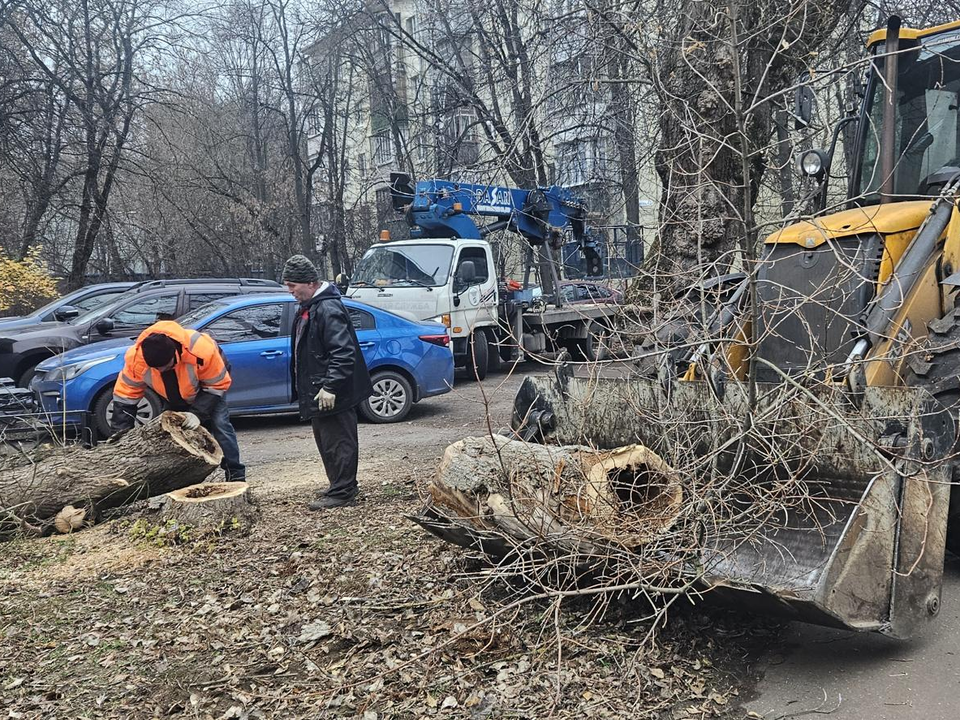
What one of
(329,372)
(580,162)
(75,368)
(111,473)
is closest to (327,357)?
(329,372)

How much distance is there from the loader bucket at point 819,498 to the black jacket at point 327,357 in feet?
7.84

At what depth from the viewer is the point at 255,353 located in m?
9.52

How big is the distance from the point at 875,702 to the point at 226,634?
2929 millimetres

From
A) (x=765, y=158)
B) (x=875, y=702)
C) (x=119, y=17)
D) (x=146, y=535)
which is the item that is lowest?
(x=875, y=702)

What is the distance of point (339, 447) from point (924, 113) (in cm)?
444

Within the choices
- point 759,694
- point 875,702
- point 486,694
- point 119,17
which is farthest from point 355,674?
point 119,17

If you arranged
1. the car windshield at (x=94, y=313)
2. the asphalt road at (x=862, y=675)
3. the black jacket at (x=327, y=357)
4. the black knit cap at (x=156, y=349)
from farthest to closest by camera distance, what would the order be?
1. the car windshield at (x=94, y=313)
2. the black knit cap at (x=156, y=349)
3. the black jacket at (x=327, y=357)
4. the asphalt road at (x=862, y=675)

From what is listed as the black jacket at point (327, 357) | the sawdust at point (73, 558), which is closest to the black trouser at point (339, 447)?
the black jacket at point (327, 357)

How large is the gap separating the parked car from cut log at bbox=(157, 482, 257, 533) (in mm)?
6897

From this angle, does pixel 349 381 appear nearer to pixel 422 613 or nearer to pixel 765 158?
pixel 422 613

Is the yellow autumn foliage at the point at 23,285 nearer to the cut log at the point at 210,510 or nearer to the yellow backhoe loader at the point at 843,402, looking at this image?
the cut log at the point at 210,510

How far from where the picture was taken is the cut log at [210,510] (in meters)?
5.71

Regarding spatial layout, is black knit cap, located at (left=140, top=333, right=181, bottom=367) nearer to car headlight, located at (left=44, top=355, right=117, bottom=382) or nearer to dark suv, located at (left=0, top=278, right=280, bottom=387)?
car headlight, located at (left=44, top=355, right=117, bottom=382)

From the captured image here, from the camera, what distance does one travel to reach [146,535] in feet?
18.5
